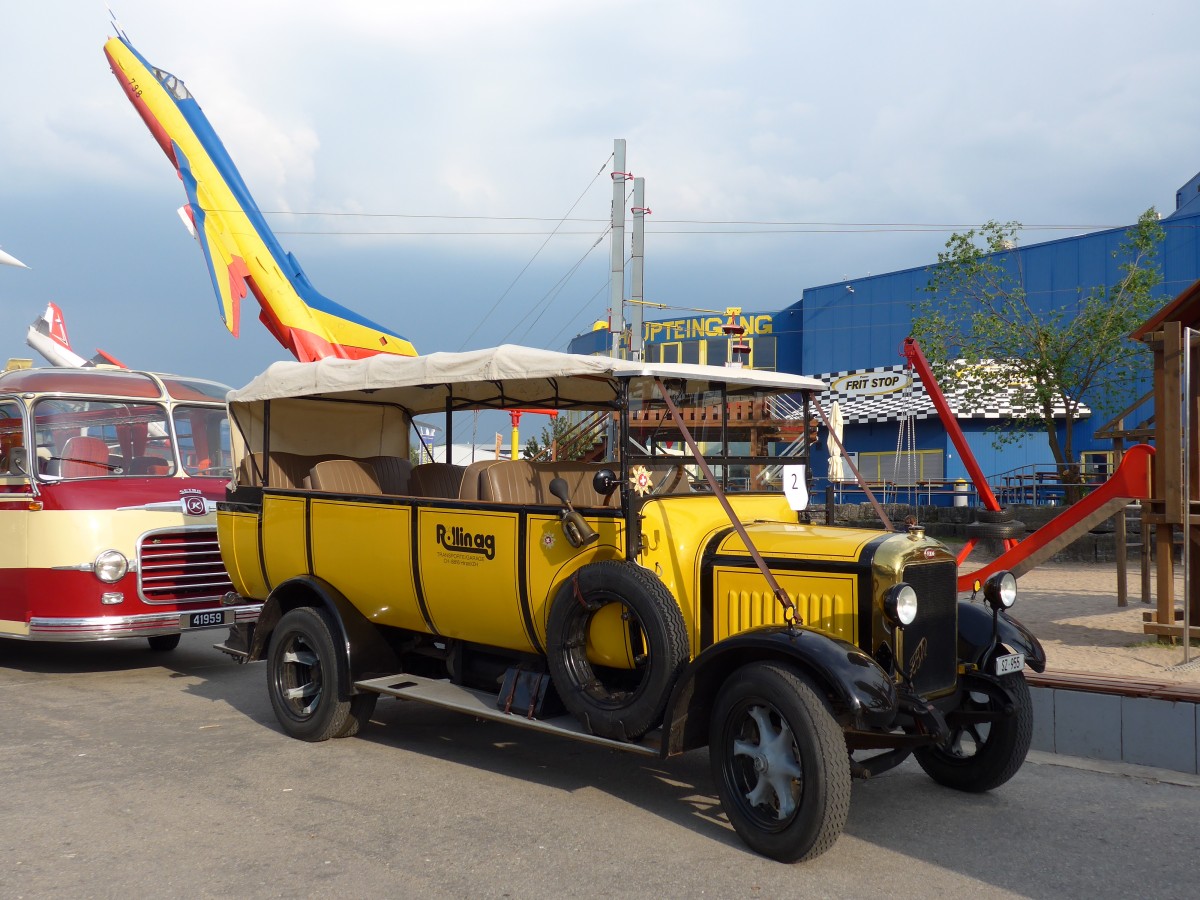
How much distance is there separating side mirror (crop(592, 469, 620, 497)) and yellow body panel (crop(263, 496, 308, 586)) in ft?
8.39

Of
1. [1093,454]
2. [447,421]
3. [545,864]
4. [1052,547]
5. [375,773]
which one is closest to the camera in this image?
[545,864]

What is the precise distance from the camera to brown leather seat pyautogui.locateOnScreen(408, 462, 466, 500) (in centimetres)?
794

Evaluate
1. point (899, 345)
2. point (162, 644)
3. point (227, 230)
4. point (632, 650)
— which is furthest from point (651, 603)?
point (899, 345)

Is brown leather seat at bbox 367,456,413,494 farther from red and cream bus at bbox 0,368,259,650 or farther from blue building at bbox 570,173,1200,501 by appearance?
blue building at bbox 570,173,1200,501

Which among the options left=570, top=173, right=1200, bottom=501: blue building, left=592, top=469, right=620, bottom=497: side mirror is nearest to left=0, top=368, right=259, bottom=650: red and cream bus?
left=592, top=469, right=620, bottom=497: side mirror

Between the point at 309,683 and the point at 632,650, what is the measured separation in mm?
2647

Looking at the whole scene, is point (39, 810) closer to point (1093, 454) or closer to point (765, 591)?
point (765, 591)

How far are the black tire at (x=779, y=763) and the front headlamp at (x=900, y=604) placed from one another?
0.51 m

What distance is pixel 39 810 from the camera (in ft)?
17.3

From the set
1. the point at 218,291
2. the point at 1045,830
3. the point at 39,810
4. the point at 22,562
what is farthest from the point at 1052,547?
the point at 218,291

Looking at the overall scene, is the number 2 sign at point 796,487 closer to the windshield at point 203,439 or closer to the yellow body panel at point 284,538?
the yellow body panel at point 284,538

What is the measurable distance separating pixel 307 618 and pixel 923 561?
392 centimetres

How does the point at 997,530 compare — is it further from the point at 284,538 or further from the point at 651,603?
the point at 284,538

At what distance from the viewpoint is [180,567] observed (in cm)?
912
